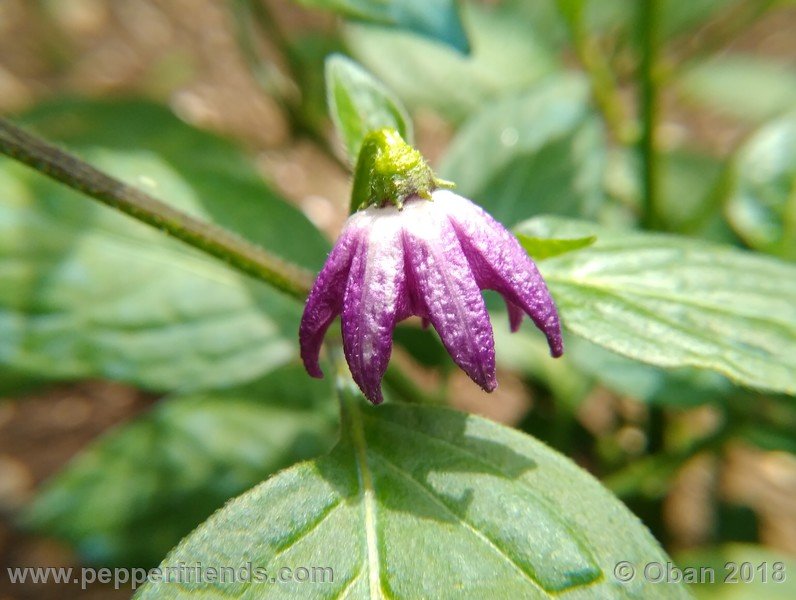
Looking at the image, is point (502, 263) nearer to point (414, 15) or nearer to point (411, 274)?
point (411, 274)

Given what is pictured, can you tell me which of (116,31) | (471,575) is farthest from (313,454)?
(116,31)

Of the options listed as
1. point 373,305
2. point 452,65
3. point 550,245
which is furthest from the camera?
point 452,65

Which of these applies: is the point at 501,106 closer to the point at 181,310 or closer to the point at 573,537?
the point at 181,310

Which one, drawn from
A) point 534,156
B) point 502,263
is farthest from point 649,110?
point 502,263

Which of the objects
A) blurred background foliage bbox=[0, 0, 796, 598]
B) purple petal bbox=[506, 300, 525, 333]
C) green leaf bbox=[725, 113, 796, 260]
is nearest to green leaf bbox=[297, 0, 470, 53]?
blurred background foliage bbox=[0, 0, 796, 598]

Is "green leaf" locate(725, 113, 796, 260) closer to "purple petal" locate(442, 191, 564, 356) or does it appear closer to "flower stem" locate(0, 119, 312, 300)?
"purple petal" locate(442, 191, 564, 356)

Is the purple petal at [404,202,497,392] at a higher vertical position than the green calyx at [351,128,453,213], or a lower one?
lower
